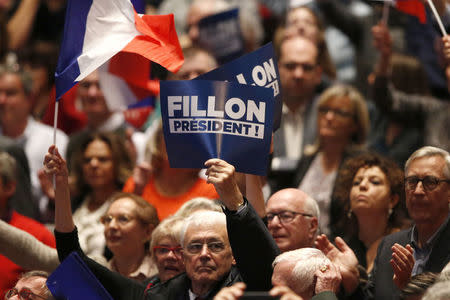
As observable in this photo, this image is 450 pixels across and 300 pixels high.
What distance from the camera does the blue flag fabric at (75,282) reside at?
456cm

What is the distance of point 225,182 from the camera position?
429 cm

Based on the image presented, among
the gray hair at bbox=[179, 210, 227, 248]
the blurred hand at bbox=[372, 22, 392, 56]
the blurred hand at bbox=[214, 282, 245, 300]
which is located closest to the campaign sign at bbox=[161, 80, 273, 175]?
the gray hair at bbox=[179, 210, 227, 248]

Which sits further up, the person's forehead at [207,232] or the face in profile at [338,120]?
the face in profile at [338,120]

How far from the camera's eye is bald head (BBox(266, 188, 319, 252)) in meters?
5.14

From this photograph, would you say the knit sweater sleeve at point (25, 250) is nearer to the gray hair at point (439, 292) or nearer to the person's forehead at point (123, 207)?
the person's forehead at point (123, 207)

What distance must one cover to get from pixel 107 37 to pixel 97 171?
1.89 metres

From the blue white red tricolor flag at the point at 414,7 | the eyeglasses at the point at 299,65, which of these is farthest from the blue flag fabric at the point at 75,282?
the eyeglasses at the point at 299,65

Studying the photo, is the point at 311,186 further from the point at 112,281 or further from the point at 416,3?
the point at 112,281

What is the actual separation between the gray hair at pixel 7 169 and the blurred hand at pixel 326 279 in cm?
262

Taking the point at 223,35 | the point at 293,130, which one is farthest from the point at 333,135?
the point at 223,35

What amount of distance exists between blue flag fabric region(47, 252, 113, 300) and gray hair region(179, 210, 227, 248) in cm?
51

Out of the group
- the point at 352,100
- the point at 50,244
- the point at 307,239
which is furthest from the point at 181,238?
the point at 352,100

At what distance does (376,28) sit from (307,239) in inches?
82.6

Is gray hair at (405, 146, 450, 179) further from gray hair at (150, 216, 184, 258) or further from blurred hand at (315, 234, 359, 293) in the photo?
gray hair at (150, 216, 184, 258)
